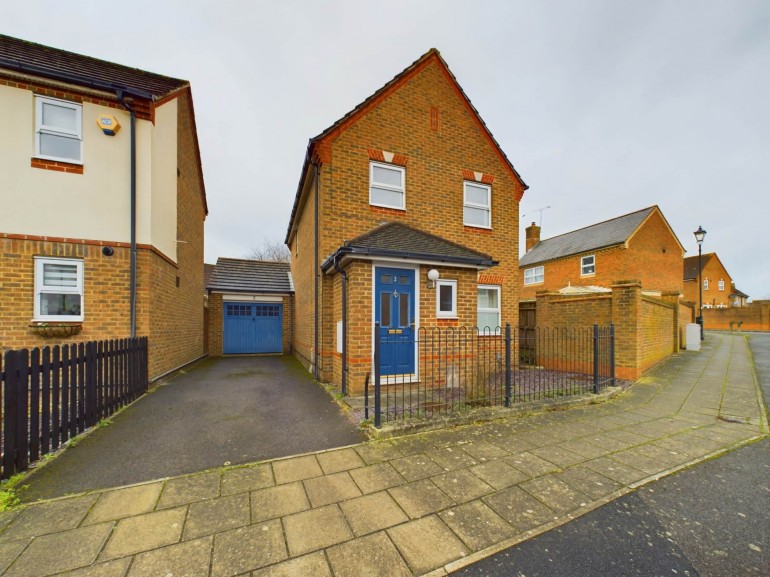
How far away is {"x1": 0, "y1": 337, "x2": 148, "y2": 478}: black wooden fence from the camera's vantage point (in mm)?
3283

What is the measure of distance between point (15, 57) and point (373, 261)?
877 centimetres

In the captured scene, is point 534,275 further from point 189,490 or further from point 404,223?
point 189,490

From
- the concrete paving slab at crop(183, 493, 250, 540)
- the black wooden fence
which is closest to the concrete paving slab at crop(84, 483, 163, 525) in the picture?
the concrete paving slab at crop(183, 493, 250, 540)

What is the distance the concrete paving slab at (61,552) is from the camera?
213 centimetres

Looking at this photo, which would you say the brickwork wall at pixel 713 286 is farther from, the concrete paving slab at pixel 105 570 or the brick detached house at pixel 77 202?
the concrete paving slab at pixel 105 570

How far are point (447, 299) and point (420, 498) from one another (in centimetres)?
503

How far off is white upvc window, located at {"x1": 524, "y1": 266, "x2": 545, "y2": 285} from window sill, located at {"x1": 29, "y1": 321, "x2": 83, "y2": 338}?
2598 centimetres

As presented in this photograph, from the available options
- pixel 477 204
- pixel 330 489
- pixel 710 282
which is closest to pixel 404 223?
pixel 477 204

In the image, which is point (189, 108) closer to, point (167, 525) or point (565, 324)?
point (167, 525)

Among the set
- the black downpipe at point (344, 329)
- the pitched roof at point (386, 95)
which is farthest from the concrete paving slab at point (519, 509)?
the pitched roof at point (386, 95)

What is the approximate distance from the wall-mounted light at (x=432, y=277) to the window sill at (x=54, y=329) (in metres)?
7.52

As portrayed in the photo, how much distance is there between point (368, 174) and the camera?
8398 mm

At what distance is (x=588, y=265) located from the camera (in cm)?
2080

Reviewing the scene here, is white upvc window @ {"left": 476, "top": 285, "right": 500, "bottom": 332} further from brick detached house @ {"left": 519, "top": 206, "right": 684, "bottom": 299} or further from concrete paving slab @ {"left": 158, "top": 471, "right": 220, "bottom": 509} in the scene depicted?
brick detached house @ {"left": 519, "top": 206, "right": 684, "bottom": 299}
